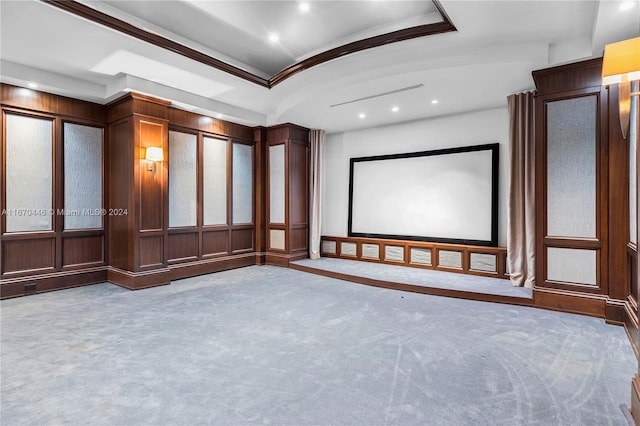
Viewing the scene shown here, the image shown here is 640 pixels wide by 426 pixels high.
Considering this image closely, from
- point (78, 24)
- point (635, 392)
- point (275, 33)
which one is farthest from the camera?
point (275, 33)

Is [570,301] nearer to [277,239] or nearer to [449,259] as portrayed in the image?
[449,259]

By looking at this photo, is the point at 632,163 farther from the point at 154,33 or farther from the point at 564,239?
the point at 154,33

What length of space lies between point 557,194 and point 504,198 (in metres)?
1.38

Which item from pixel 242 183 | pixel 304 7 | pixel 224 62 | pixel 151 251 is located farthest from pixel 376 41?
pixel 151 251

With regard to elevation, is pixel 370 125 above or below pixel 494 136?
above

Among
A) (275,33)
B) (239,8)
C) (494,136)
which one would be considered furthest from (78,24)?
(494,136)

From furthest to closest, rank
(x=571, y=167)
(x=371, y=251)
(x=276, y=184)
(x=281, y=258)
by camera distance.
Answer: (x=276, y=184) → (x=281, y=258) → (x=371, y=251) → (x=571, y=167)

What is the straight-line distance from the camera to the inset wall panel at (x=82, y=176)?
473 centimetres

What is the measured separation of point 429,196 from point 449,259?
3.68 ft

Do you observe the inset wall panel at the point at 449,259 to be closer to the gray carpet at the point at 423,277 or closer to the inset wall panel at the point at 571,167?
the gray carpet at the point at 423,277

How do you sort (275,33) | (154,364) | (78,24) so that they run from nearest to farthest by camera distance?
(154,364) < (78,24) < (275,33)

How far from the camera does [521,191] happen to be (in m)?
4.61

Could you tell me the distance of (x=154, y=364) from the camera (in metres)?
2.48

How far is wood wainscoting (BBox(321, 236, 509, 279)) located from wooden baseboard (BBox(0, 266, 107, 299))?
13.1 ft
